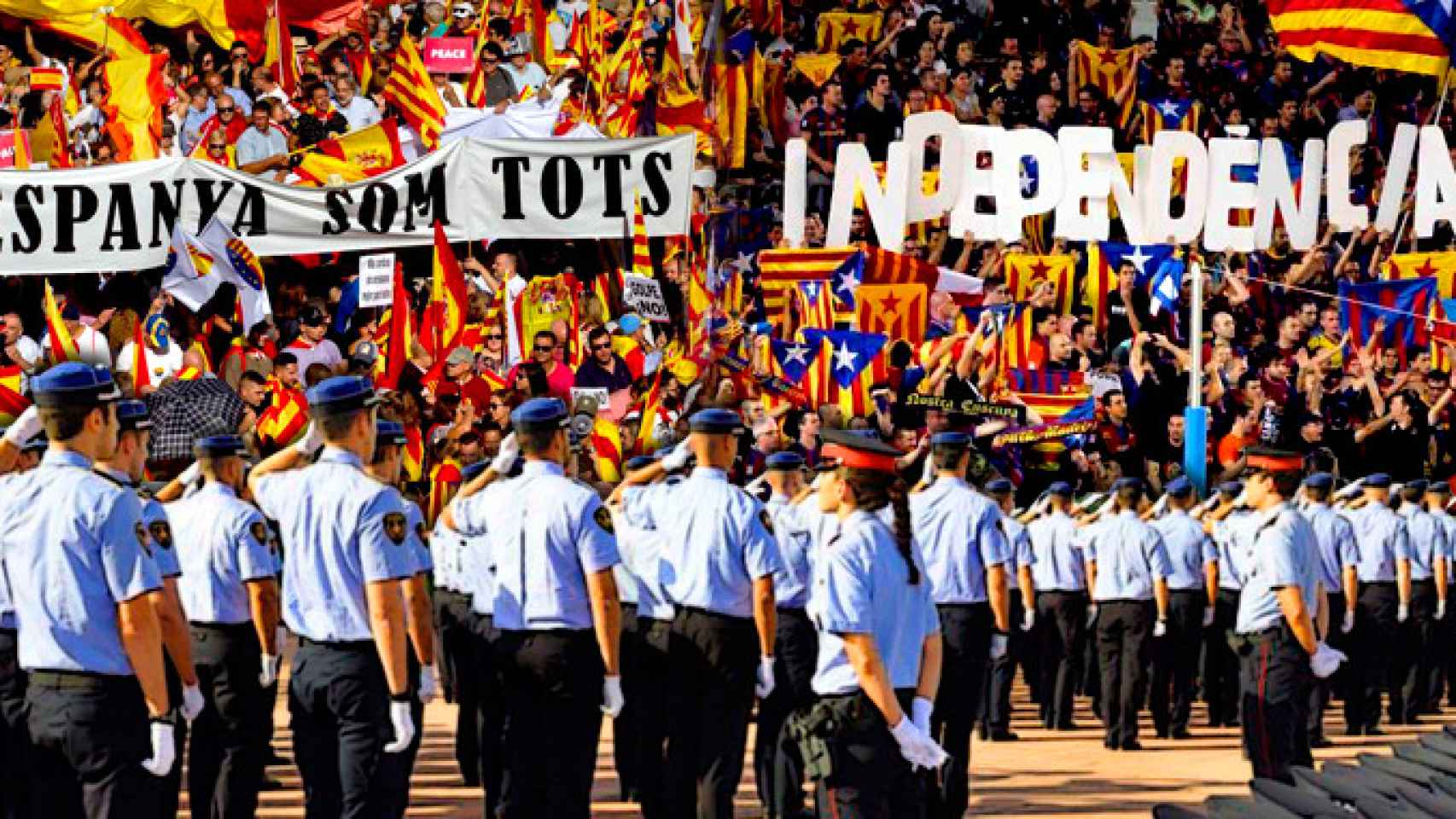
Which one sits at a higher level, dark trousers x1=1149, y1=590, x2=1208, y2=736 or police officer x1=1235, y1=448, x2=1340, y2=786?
police officer x1=1235, y1=448, x2=1340, y2=786

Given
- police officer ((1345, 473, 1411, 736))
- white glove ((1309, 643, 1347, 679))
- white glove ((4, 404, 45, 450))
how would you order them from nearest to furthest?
white glove ((4, 404, 45, 450)), white glove ((1309, 643, 1347, 679)), police officer ((1345, 473, 1411, 736))

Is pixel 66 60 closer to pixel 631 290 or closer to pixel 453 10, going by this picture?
pixel 453 10

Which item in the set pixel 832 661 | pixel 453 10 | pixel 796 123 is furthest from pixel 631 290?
pixel 832 661

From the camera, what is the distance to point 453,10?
2405cm

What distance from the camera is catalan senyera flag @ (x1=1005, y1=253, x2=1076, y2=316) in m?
24.6

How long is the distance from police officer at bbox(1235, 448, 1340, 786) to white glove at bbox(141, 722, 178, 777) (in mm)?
5944

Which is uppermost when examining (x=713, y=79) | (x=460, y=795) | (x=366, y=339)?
(x=713, y=79)

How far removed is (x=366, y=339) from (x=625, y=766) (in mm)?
7675

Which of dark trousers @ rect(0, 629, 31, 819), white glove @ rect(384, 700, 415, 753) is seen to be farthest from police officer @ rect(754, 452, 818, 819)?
dark trousers @ rect(0, 629, 31, 819)

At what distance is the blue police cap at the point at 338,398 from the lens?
30.4 ft

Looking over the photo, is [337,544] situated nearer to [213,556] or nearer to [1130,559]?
[213,556]

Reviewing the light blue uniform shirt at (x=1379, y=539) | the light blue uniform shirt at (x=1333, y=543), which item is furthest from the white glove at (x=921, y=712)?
the light blue uniform shirt at (x=1379, y=539)

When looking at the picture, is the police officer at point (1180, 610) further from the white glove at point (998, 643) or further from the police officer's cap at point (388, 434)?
the police officer's cap at point (388, 434)

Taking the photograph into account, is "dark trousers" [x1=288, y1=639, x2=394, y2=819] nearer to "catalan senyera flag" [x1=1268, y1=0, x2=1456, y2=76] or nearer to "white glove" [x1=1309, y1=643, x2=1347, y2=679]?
"white glove" [x1=1309, y1=643, x2=1347, y2=679]
